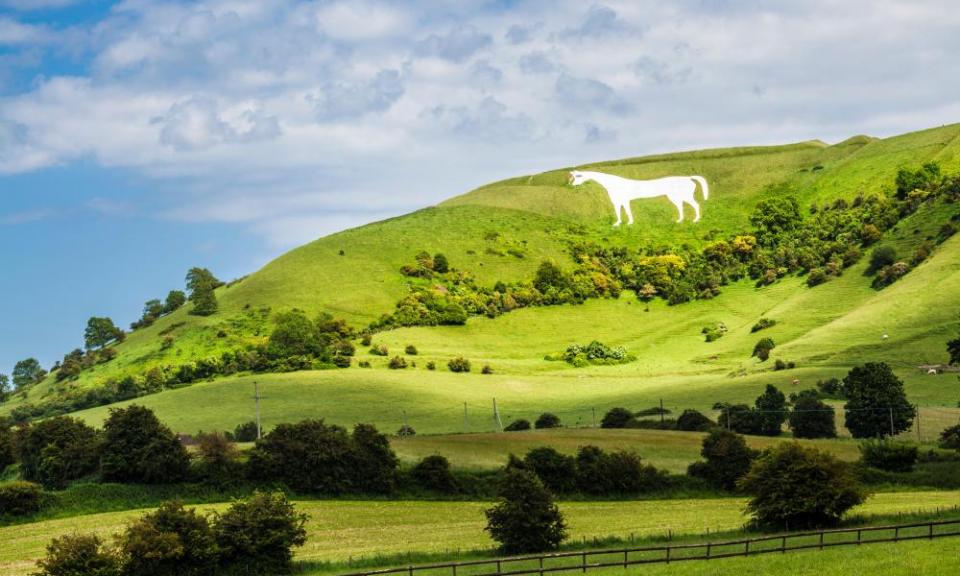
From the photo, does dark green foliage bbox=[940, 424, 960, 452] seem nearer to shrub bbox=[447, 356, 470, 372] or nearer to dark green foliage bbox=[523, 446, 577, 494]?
dark green foliage bbox=[523, 446, 577, 494]

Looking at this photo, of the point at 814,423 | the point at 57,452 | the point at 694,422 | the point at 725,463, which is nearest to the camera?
the point at 725,463

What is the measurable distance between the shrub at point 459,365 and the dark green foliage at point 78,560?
96.8m

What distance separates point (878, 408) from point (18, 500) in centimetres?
→ 6445

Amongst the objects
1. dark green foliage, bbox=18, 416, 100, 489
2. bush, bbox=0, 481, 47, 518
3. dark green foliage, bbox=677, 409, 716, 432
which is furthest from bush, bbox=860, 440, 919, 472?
→ bush, bbox=0, 481, 47, 518

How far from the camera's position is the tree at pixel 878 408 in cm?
9181

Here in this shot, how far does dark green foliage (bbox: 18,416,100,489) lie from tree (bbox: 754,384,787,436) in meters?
53.2

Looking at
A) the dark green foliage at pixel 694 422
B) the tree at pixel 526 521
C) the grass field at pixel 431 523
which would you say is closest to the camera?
the tree at pixel 526 521

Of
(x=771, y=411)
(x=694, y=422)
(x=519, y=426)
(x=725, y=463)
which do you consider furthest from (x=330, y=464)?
(x=771, y=411)

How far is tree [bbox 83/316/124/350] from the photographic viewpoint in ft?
647

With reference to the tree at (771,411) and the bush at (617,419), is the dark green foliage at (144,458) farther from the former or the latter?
the tree at (771,411)

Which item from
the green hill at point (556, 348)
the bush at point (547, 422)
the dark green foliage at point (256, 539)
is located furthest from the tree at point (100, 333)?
the dark green foliage at point (256, 539)

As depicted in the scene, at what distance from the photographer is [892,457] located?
249 feet

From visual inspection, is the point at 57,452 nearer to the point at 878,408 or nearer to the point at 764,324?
the point at 878,408

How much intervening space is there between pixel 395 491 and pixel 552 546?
21.9m
